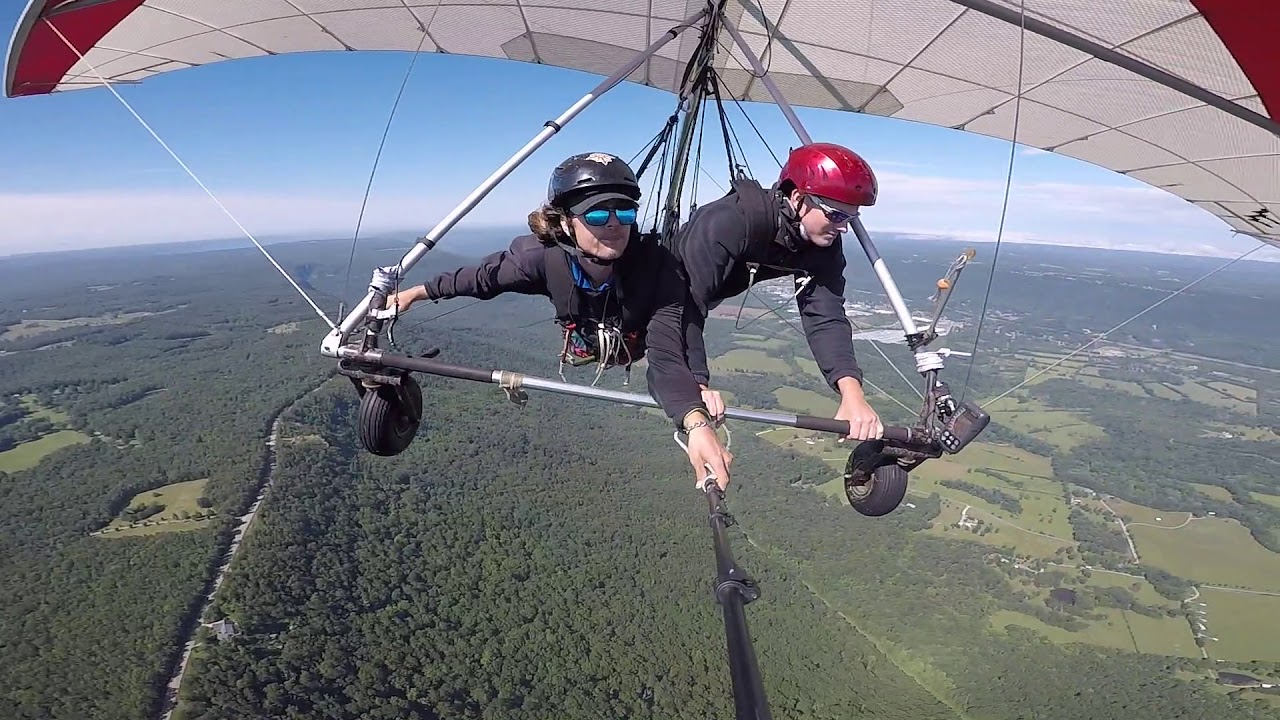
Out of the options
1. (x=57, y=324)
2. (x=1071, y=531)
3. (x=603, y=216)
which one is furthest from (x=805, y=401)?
(x=57, y=324)

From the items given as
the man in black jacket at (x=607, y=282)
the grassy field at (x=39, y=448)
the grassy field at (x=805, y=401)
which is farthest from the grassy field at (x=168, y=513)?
the man in black jacket at (x=607, y=282)

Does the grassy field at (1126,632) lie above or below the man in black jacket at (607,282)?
below

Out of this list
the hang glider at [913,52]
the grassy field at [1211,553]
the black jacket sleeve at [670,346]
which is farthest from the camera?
the grassy field at [1211,553]

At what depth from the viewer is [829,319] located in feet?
9.00

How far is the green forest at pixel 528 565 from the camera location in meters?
21.0

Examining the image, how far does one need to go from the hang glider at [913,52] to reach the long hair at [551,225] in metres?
1.65

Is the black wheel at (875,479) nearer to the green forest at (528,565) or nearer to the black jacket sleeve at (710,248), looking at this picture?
the black jacket sleeve at (710,248)

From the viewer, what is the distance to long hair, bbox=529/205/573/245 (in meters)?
2.30

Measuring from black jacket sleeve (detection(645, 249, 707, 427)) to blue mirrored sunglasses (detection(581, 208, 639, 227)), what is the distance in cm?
26

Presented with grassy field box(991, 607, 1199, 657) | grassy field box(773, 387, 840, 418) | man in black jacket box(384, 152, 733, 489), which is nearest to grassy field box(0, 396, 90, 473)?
grassy field box(773, 387, 840, 418)

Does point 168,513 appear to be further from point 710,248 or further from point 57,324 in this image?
point 57,324

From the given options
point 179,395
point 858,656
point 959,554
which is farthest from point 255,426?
point 959,554

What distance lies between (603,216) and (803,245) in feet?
3.19

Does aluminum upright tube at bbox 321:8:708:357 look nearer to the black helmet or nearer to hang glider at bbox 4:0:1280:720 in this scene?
hang glider at bbox 4:0:1280:720
